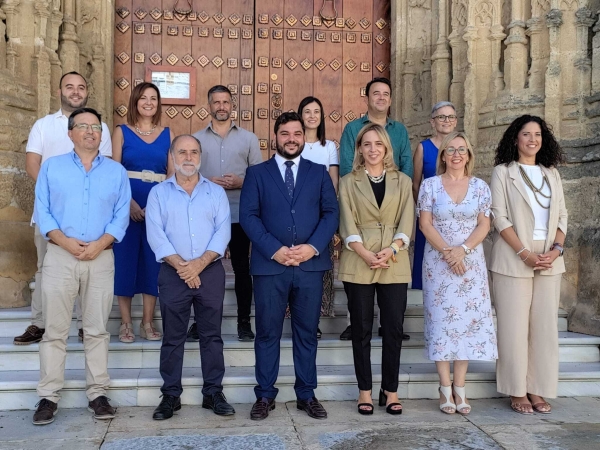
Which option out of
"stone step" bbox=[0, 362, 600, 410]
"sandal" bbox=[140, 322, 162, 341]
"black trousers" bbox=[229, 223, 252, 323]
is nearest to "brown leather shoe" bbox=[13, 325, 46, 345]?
"stone step" bbox=[0, 362, 600, 410]

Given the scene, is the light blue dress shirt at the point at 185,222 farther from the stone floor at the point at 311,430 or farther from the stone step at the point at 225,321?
the stone step at the point at 225,321

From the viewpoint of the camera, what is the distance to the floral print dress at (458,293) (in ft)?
13.0

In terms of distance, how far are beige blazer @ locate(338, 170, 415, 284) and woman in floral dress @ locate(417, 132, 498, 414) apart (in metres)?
0.19

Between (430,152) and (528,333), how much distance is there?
56.1 inches

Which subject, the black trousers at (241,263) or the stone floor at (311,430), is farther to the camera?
the black trousers at (241,263)

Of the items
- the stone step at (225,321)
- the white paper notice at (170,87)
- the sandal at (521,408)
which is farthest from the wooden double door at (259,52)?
the sandal at (521,408)

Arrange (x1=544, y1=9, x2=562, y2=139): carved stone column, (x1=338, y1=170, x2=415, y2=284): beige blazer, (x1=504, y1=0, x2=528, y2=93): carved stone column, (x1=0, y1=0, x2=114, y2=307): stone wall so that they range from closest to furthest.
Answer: (x1=338, y1=170, x2=415, y2=284): beige blazer
(x1=0, y1=0, x2=114, y2=307): stone wall
(x1=544, y1=9, x2=562, y2=139): carved stone column
(x1=504, y1=0, x2=528, y2=93): carved stone column

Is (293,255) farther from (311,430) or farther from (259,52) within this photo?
(259,52)

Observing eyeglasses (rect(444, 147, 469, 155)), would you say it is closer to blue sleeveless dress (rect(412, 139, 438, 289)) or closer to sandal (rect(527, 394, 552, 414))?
blue sleeveless dress (rect(412, 139, 438, 289))

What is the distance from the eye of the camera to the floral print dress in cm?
397

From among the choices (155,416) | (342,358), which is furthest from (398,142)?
(155,416)

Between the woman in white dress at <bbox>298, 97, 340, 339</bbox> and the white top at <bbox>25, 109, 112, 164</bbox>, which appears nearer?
the white top at <bbox>25, 109, 112, 164</bbox>

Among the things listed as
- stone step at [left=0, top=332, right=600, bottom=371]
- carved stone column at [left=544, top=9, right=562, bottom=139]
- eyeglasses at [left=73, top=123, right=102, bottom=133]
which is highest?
carved stone column at [left=544, top=9, right=562, bottom=139]

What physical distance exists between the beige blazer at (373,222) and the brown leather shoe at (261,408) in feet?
2.81
